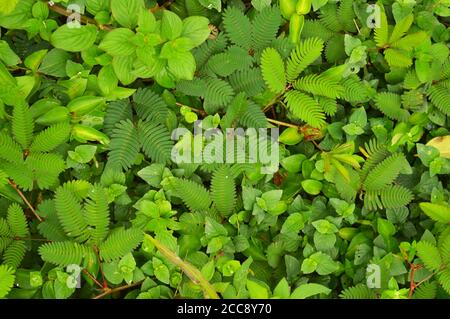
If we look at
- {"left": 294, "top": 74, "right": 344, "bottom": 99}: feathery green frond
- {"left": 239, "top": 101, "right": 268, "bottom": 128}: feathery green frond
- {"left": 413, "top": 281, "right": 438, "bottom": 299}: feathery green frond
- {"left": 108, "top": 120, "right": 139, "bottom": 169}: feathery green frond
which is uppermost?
{"left": 294, "top": 74, "right": 344, "bottom": 99}: feathery green frond

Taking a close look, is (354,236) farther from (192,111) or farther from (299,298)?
(192,111)

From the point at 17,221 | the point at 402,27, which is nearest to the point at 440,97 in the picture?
the point at 402,27

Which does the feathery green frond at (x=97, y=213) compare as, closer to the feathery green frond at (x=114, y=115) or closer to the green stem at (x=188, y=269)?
the green stem at (x=188, y=269)

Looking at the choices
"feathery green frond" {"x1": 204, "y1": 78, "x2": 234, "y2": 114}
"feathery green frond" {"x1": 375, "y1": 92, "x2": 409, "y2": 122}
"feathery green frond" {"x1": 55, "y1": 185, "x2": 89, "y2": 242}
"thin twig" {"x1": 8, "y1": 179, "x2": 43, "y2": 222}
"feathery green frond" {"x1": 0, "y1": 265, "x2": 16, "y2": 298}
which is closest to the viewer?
"feathery green frond" {"x1": 0, "y1": 265, "x2": 16, "y2": 298}

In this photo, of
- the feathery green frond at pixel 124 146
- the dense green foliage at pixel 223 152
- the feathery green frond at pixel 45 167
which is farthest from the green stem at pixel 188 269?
the feathery green frond at pixel 45 167

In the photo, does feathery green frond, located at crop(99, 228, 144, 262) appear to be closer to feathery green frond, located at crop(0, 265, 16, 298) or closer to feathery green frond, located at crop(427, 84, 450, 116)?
feathery green frond, located at crop(0, 265, 16, 298)

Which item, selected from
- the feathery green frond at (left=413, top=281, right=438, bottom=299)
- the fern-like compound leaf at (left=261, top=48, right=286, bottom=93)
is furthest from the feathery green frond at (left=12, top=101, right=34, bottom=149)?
the feathery green frond at (left=413, top=281, right=438, bottom=299)

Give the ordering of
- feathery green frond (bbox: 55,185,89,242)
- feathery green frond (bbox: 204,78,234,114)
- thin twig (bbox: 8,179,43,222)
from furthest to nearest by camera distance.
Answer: feathery green frond (bbox: 204,78,234,114) → thin twig (bbox: 8,179,43,222) → feathery green frond (bbox: 55,185,89,242)

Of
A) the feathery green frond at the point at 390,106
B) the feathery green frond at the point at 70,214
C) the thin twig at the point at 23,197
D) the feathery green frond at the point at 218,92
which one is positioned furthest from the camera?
the feathery green frond at the point at 390,106
